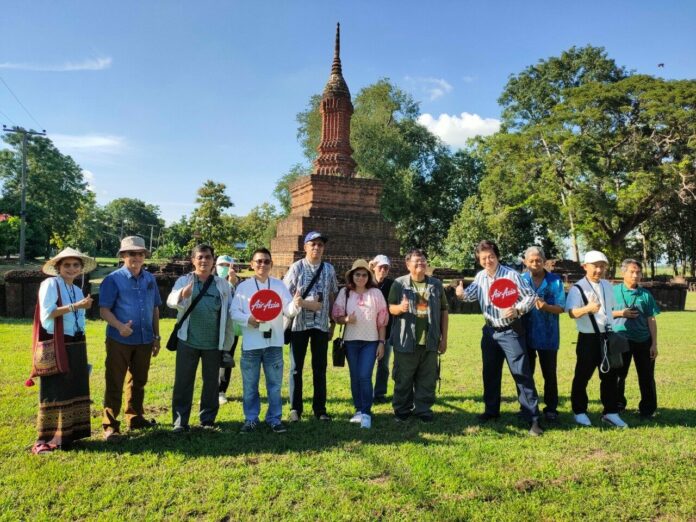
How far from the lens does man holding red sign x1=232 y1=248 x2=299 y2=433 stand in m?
4.89

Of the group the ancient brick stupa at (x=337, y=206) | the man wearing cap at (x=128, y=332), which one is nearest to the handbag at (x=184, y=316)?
the man wearing cap at (x=128, y=332)

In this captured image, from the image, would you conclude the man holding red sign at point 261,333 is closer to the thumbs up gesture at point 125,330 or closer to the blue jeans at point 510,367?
the thumbs up gesture at point 125,330

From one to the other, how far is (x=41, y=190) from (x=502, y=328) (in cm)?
5503

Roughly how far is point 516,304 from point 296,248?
11636 mm

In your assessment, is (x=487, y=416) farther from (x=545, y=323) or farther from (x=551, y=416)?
(x=545, y=323)

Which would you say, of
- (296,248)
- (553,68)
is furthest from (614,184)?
(296,248)

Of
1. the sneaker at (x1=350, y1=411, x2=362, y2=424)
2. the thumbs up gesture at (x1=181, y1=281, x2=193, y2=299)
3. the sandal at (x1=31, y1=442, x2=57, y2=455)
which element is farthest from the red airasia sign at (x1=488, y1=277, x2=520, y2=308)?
the sandal at (x1=31, y1=442, x2=57, y2=455)

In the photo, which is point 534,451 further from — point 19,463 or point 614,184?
point 614,184

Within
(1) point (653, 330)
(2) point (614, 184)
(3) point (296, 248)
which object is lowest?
(1) point (653, 330)

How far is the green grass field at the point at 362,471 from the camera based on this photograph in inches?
134

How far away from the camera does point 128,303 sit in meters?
4.84

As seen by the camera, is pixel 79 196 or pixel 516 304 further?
pixel 79 196

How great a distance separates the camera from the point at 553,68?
113 ft

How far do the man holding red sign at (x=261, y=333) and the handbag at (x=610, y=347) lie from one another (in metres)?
3.26
